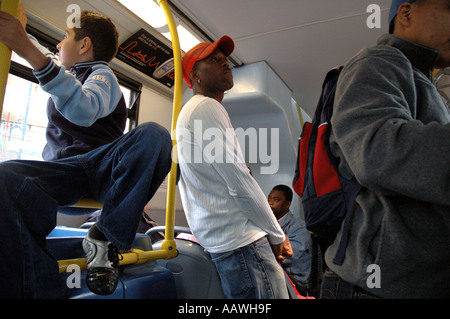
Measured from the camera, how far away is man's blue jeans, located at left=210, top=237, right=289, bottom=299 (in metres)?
1.16

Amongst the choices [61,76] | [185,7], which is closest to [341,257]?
[61,76]

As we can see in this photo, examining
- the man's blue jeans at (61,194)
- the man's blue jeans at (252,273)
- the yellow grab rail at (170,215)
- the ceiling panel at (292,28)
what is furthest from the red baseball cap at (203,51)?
the man's blue jeans at (252,273)

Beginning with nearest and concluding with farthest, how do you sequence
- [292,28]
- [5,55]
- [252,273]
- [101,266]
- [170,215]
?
1. [5,55]
2. [101,266]
3. [252,273]
4. [170,215]
5. [292,28]

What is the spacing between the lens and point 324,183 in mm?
769

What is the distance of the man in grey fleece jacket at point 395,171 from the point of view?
0.57 m

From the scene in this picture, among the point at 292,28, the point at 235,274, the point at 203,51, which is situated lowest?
the point at 235,274

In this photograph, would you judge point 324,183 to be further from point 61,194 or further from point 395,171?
point 61,194

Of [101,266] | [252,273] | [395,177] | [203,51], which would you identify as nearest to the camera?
[395,177]

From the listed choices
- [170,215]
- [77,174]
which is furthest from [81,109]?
[170,215]

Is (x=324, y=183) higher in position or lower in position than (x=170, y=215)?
higher

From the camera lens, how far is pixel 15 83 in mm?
2617

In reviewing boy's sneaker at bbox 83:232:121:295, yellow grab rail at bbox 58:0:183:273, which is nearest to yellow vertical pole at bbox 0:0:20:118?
boy's sneaker at bbox 83:232:121:295

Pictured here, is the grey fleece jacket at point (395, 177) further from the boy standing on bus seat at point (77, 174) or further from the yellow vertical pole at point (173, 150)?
the yellow vertical pole at point (173, 150)

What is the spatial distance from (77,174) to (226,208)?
1.90ft
